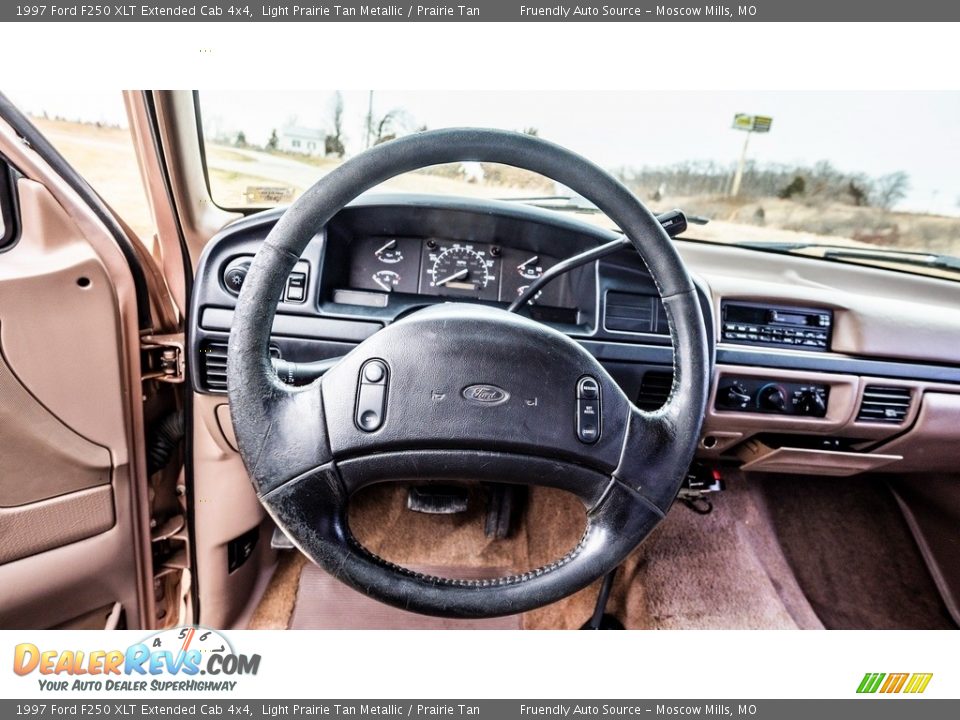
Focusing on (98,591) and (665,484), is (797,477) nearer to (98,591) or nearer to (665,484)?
(665,484)

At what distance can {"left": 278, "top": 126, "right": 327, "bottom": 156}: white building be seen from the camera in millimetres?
1151

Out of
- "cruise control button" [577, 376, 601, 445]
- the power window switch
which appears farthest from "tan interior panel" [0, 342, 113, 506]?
"cruise control button" [577, 376, 601, 445]

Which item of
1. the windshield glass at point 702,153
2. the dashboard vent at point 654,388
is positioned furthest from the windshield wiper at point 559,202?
the dashboard vent at point 654,388

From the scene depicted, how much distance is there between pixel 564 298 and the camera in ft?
4.03

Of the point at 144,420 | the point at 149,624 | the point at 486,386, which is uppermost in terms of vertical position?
the point at 486,386

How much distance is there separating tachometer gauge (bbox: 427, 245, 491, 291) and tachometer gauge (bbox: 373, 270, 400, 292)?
0.07 m

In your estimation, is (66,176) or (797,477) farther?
(797,477)

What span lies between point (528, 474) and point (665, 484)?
184 mm

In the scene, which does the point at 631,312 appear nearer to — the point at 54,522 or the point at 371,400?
the point at 371,400

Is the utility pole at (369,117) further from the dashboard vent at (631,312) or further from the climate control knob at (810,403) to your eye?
the climate control knob at (810,403)

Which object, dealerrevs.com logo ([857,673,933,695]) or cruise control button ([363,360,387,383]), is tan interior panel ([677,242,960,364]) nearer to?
dealerrevs.com logo ([857,673,933,695])

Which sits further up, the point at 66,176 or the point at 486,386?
the point at 66,176

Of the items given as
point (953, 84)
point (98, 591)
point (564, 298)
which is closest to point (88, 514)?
point (98, 591)

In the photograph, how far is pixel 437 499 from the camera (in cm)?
145
